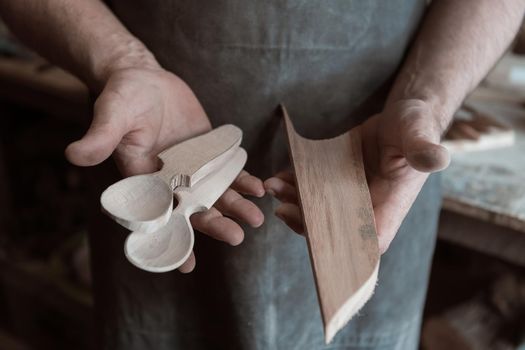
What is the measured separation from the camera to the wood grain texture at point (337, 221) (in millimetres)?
460

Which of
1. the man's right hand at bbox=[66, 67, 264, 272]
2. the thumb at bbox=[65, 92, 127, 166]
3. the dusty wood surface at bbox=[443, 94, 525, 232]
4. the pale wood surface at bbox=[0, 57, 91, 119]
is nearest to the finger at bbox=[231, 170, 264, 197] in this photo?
the man's right hand at bbox=[66, 67, 264, 272]

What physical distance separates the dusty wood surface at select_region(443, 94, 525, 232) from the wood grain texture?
0.31 metres

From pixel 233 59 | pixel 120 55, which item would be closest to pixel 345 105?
pixel 233 59

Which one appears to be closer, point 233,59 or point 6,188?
point 233,59

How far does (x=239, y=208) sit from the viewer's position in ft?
1.83

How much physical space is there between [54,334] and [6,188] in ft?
1.27

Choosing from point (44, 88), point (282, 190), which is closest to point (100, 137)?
point (282, 190)

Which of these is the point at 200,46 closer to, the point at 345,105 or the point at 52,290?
the point at 345,105

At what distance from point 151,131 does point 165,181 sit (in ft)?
0.24

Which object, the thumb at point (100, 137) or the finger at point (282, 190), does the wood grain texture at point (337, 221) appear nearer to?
the finger at point (282, 190)

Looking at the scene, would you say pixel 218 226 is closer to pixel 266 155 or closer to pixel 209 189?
pixel 209 189

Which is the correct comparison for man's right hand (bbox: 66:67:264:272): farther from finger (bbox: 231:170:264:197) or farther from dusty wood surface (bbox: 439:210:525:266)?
dusty wood surface (bbox: 439:210:525:266)

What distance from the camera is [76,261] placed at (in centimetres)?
131

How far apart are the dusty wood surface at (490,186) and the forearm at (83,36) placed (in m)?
0.48
